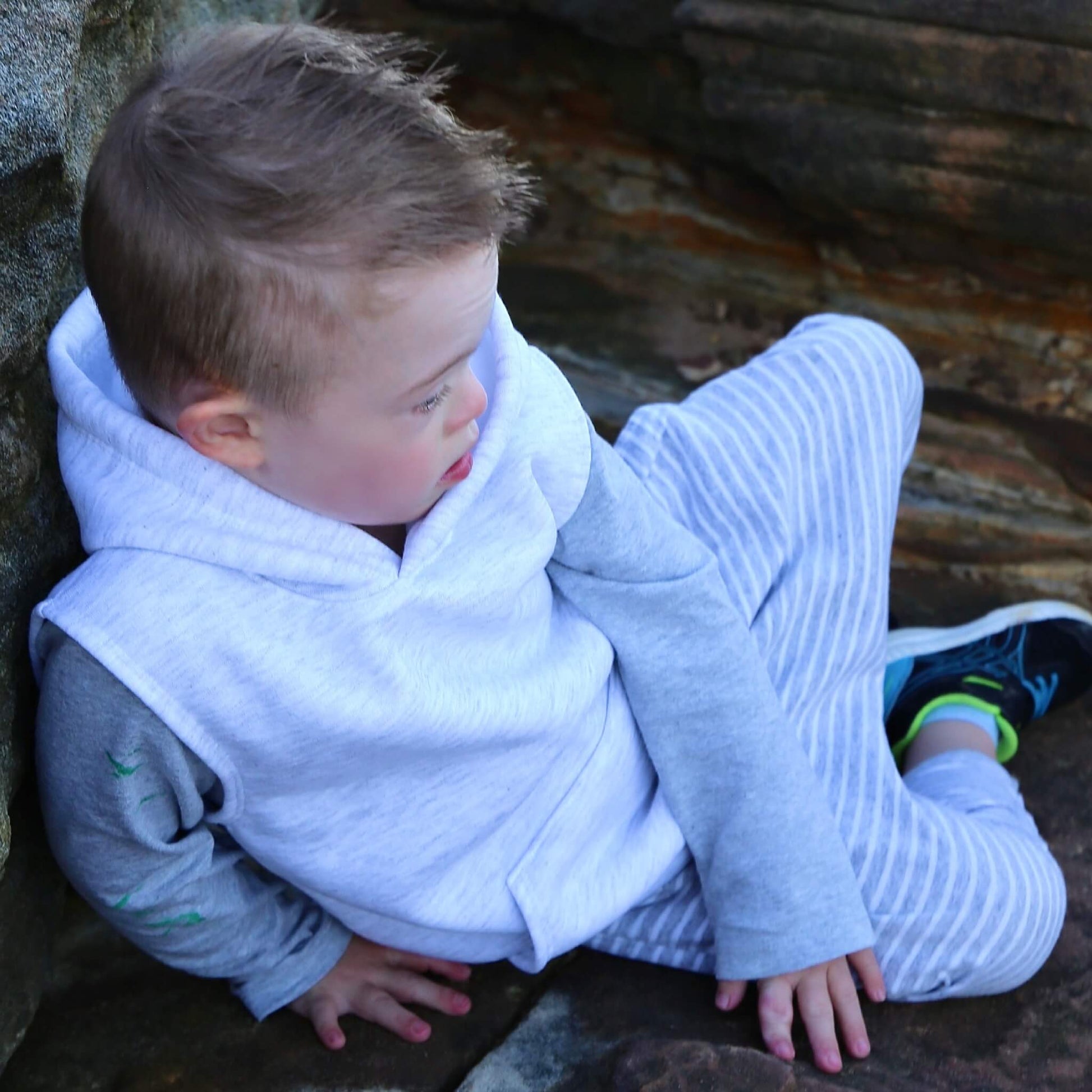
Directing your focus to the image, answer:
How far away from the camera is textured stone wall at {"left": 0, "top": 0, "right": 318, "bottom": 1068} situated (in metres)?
1.09

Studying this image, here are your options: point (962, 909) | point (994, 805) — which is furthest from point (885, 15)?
point (962, 909)

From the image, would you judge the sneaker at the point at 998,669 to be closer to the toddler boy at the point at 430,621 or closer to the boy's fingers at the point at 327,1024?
the toddler boy at the point at 430,621

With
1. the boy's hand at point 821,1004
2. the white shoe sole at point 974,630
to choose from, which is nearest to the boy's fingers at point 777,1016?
the boy's hand at point 821,1004

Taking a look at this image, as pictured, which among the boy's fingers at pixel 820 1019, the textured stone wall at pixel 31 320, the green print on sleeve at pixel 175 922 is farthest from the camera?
A: the boy's fingers at pixel 820 1019

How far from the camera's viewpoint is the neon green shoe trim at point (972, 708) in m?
1.86

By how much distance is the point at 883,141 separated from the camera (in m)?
2.07

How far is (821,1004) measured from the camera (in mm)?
1403

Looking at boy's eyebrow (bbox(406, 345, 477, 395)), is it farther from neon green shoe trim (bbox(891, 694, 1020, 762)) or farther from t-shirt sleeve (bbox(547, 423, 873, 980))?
neon green shoe trim (bbox(891, 694, 1020, 762))

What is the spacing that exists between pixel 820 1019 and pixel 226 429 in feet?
2.80

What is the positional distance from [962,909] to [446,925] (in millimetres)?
559

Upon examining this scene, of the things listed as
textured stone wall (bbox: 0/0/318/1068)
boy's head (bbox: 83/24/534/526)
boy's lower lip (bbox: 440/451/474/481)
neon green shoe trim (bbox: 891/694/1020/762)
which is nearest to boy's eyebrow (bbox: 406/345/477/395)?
boy's head (bbox: 83/24/534/526)

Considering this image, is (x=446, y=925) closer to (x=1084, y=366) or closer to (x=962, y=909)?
(x=962, y=909)

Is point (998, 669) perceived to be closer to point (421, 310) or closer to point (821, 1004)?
point (821, 1004)

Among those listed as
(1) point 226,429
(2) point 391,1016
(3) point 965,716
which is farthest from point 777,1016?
(1) point 226,429
